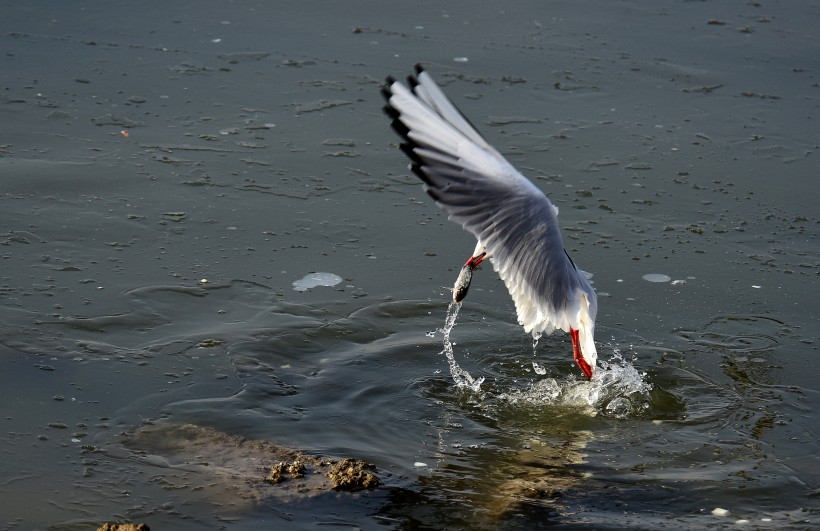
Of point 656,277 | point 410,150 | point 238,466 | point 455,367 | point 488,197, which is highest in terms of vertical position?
point 410,150

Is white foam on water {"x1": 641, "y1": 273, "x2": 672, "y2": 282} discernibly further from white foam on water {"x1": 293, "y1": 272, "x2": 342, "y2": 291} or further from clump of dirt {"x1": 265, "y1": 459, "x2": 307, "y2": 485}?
clump of dirt {"x1": 265, "y1": 459, "x2": 307, "y2": 485}

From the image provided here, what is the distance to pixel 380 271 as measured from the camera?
647 cm

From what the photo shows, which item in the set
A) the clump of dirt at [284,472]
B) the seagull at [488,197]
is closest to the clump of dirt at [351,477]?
the clump of dirt at [284,472]

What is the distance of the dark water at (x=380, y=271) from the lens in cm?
460

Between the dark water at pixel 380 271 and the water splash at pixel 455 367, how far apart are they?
0.05m

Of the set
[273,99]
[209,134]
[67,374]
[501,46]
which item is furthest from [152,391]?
[501,46]

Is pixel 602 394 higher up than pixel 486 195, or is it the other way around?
pixel 486 195

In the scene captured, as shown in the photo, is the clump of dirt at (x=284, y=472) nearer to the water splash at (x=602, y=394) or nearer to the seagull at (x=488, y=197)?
the seagull at (x=488, y=197)

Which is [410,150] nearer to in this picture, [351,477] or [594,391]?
[351,477]

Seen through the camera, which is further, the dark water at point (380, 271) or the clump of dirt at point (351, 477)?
the dark water at point (380, 271)

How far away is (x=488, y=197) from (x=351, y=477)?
49.3 inches

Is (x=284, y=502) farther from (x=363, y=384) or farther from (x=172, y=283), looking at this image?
(x=172, y=283)

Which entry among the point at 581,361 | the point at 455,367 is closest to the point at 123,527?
the point at 455,367

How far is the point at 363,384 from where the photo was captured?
17.9 ft
